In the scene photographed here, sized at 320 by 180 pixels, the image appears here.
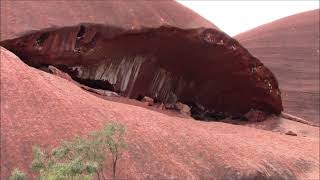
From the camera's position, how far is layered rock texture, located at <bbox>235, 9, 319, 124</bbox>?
27.1 m

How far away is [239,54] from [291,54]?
A: 16717 millimetres

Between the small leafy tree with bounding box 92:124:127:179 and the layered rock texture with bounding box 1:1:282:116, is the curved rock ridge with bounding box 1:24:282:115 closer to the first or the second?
the layered rock texture with bounding box 1:1:282:116

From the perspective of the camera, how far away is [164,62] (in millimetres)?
15727

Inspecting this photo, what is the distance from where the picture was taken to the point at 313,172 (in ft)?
39.9

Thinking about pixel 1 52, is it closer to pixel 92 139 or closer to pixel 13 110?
pixel 13 110

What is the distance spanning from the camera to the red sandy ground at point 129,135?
886cm

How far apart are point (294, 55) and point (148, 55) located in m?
17.3

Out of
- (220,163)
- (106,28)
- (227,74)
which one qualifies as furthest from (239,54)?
(220,163)

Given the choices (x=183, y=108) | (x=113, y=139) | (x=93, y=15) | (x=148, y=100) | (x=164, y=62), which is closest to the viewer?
(x=113, y=139)

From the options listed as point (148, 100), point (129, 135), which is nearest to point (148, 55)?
point (148, 100)

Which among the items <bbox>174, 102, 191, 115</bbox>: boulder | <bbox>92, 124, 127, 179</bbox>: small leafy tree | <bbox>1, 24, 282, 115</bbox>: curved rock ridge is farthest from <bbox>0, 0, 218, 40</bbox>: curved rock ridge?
<bbox>92, 124, 127, 179</bbox>: small leafy tree

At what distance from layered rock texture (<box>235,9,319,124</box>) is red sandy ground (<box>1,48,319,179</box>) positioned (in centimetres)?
1490

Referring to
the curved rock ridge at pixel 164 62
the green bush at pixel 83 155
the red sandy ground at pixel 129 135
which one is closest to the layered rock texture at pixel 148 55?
the curved rock ridge at pixel 164 62

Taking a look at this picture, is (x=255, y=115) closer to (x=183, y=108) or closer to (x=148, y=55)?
(x=183, y=108)
